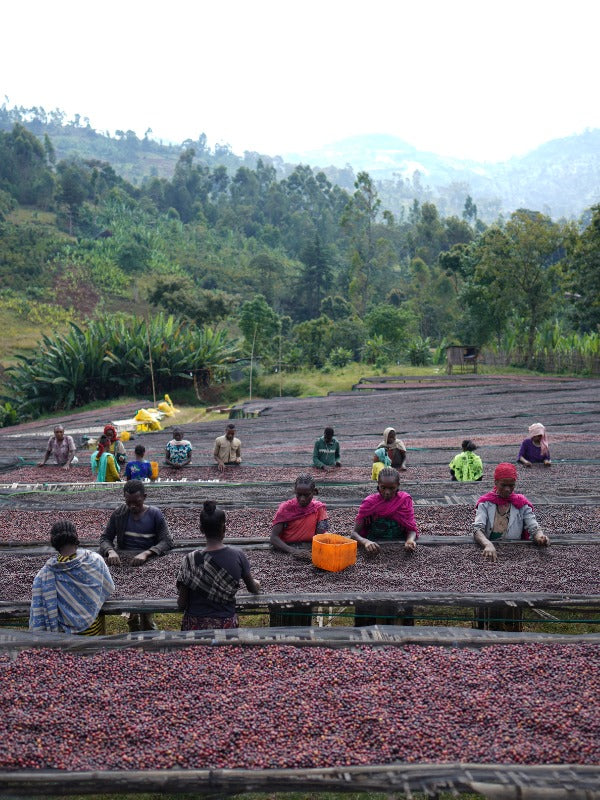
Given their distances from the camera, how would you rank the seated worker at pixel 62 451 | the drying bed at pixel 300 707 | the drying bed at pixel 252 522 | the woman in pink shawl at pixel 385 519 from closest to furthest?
1. the drying bed at pixel 300 707
2. the woman in pink shawl at pixel 385 519
3. the drying bed at pixel 252 522
4. the seated worker at pixel 62 451

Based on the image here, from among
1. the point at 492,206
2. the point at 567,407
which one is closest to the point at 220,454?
the point at 567,407

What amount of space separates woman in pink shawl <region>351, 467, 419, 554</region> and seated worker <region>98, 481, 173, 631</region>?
1.45 m

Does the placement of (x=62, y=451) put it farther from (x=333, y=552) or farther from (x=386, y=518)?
(x=333, y=552)

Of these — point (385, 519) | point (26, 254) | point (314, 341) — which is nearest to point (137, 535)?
point (385, 519)

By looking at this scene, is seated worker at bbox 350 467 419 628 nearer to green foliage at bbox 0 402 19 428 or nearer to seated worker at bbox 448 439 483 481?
seated worker at bbox 448 439 483 481

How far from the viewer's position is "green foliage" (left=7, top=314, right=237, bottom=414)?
24.1 m

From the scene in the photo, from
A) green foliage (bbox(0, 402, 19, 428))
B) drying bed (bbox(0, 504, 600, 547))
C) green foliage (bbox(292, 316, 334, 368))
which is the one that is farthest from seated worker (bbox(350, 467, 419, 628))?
green foliage (bbox(292, 316, 334, 368))

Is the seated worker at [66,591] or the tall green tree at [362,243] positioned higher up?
the tall green tree at [362,243]

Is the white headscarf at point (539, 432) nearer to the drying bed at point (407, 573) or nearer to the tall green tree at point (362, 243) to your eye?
the drying bed at point (407, 573)

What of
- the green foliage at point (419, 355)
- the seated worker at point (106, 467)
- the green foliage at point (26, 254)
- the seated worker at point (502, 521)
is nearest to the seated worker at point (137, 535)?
the seated worker at point (502, 521)

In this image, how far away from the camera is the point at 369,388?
23.2 m

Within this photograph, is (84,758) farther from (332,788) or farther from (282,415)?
(282,415)

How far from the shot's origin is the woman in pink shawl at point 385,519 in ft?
16.2

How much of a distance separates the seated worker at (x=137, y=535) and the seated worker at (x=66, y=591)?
0.91 meters
